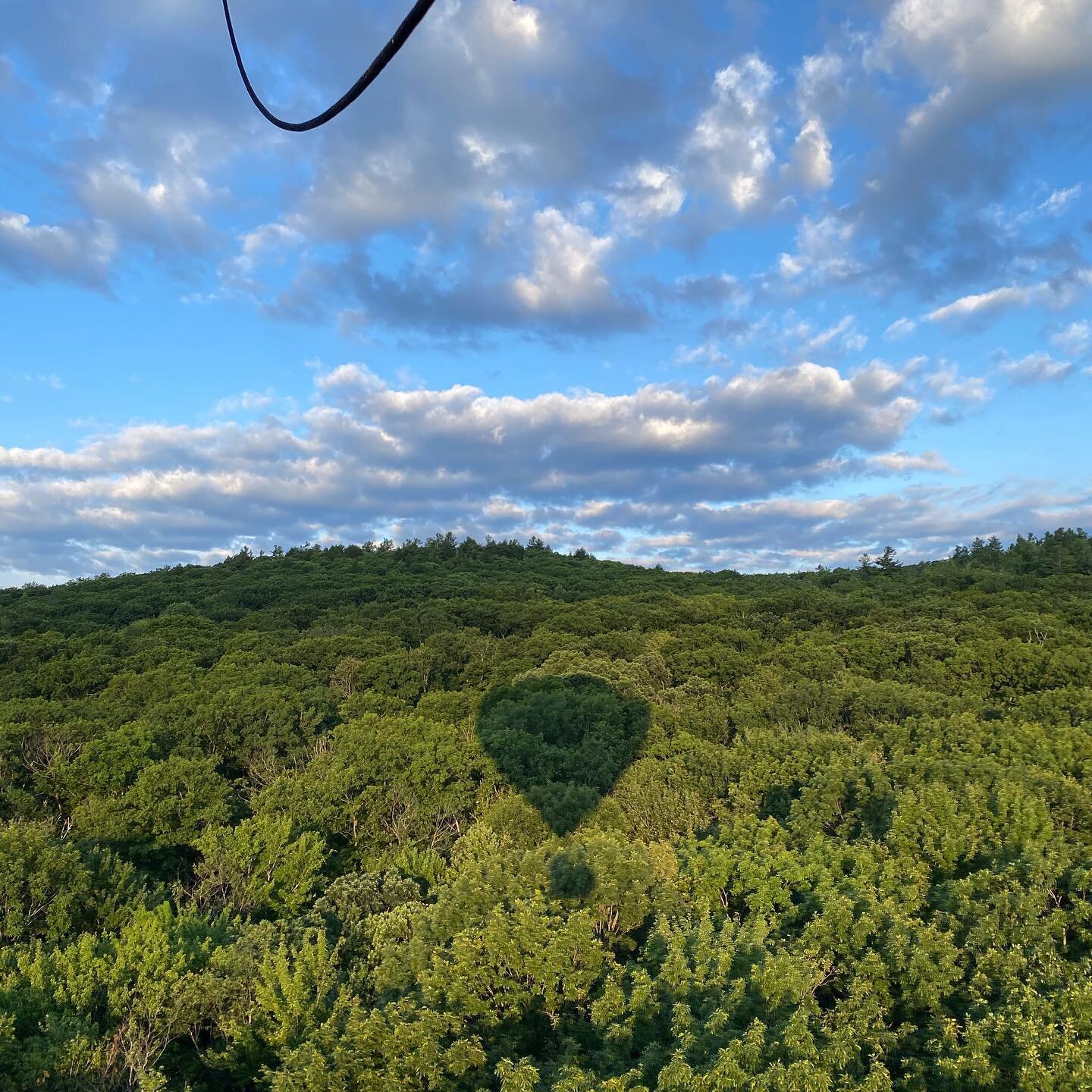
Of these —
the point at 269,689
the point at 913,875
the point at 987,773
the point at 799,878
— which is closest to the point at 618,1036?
the point at 799,878

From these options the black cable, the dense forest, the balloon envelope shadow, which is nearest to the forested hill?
the dense forest

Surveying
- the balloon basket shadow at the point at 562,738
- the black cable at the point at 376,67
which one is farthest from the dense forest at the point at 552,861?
the black cable at the point at 376,67

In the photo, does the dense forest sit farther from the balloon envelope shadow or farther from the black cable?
the black cable

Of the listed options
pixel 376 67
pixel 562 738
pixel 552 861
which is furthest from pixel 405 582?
pixel 376 67

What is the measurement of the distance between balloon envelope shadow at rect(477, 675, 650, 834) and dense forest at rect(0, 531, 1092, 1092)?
0.24 meters

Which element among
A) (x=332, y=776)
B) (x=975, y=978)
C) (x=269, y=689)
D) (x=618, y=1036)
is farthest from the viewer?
(x=269, y=689)

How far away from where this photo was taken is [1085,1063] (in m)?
14.6

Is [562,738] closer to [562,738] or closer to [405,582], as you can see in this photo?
[562,738]

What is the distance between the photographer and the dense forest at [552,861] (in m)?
18.6

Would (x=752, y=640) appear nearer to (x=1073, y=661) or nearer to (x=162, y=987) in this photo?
(x=1073, y=661)

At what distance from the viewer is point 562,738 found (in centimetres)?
5031

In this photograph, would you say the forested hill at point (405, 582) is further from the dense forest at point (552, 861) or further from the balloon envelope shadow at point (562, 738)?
the balloon envelope shadow at point (562, 738)

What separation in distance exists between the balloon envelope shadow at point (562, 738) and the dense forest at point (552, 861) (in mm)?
242

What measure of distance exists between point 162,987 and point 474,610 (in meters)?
70.8
